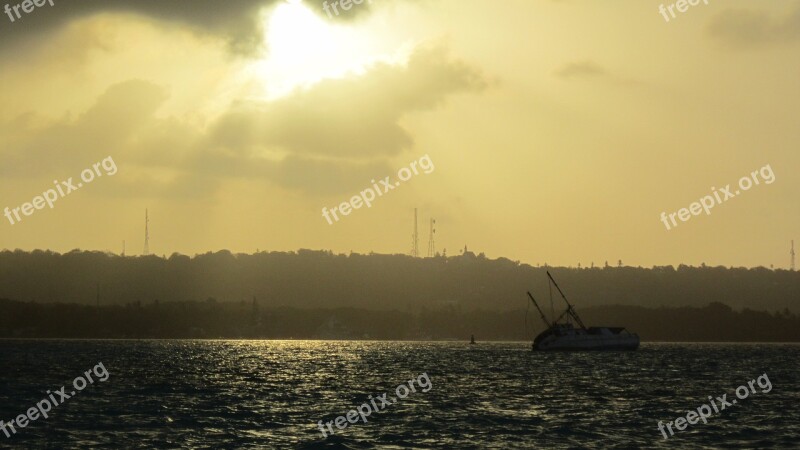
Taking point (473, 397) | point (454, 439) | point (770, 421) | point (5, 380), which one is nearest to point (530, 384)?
point (473, 397)

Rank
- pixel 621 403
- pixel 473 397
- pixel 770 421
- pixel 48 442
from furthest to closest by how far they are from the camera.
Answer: pixel 473 397
pixel 621 403
pixel 770 421
pixel 48 442

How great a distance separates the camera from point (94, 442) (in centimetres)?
6588

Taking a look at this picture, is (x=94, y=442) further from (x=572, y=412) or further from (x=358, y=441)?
(x=572, y=412)

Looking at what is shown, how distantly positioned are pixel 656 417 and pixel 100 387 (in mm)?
68984

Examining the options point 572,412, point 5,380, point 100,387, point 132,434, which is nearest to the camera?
point 132,434

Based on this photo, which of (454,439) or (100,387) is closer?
(454,439)

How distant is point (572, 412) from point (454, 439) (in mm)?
21571

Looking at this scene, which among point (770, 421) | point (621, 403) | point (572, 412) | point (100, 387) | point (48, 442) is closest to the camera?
point (48, 442)

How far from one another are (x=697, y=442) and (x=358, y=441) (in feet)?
74.6

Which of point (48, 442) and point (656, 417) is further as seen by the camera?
point (656, 417)

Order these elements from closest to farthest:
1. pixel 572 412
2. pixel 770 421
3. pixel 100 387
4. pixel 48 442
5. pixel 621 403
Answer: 1. pixel 48 442
2. pixel 770 421
3. pixel 572 412
4. pixel 621 403
5. pixel 100 387

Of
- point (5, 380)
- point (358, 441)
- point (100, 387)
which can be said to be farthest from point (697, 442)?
point (5, 380)

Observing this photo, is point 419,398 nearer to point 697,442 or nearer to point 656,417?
point 656,417

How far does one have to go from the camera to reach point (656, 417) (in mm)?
83500
